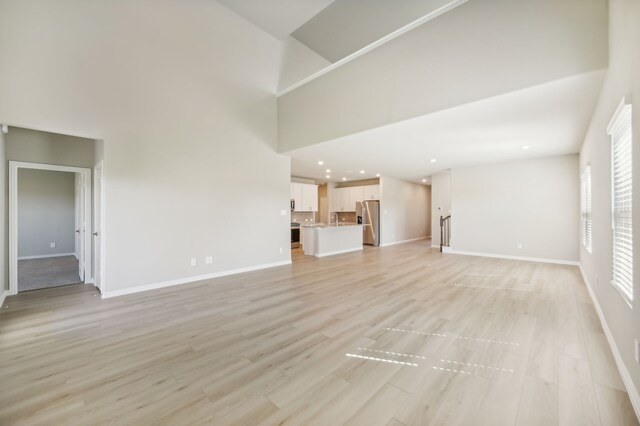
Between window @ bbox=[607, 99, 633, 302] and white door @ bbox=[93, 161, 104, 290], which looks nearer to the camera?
window @ bbox=[607, 99, 633, 302]

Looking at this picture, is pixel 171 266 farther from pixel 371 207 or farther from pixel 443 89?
pixel 371 207

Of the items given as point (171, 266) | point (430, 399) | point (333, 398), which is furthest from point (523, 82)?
point (171, 266)

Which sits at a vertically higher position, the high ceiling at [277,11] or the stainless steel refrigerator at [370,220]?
the high ceiling at [277,11]

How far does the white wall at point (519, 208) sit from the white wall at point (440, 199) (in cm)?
134

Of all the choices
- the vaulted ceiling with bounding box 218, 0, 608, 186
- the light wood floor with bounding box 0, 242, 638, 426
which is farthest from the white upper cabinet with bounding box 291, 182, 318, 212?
the light wood floor with bounding box 0, 242, 638, 426

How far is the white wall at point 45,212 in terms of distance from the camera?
6.94 m

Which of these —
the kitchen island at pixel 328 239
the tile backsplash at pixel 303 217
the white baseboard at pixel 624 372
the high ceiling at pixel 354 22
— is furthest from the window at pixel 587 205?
the tile backsplash at pixel 303 217

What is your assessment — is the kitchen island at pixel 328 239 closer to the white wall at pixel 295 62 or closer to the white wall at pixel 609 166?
the white wall at pixel 295 62

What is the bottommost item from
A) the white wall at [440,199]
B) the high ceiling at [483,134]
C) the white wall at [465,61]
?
the white wall at [440,199]

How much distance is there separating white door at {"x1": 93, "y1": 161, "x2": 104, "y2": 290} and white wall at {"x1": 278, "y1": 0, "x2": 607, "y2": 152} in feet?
12.6

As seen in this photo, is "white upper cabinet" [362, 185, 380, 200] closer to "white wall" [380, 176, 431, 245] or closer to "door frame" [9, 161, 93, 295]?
"white wall" [380, 176, 431, 245]

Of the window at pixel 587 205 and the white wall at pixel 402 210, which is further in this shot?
the white wall at pixel 402 210

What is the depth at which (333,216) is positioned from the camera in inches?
444

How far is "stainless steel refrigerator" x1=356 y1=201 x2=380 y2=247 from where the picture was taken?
9.34 metres
